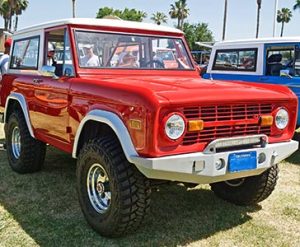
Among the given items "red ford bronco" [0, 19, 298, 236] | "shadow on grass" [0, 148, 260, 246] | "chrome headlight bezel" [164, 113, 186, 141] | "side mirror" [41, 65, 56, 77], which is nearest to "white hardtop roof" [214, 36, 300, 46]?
"red ford bronco" [0, 19, 298, 236]

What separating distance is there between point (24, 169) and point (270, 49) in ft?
15.5

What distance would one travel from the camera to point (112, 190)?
341 cm

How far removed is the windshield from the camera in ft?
14.1

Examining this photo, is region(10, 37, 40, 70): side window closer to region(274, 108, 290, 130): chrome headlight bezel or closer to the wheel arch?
the wheel arch

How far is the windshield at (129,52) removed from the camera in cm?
429

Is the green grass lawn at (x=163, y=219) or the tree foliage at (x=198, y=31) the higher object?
Answer: the tree foliage at (x=198, y=31)

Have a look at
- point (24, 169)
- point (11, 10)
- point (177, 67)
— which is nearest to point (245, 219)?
point (177, 67)

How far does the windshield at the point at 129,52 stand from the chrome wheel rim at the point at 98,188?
1.10 meters

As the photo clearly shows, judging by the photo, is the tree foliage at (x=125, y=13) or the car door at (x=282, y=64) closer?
the car door at (x=282, y=64)

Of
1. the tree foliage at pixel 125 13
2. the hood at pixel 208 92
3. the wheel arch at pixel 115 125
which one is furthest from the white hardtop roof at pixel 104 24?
the tree foliage at pixel 125 13

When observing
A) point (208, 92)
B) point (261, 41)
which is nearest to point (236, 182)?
point (208, 92)

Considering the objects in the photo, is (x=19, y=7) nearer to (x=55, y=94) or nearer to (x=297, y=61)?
(x=297, y=61)

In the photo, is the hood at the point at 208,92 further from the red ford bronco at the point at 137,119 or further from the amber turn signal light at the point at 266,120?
the amber turn signal light at the point at 266,120

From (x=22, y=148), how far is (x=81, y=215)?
159 centimetres
